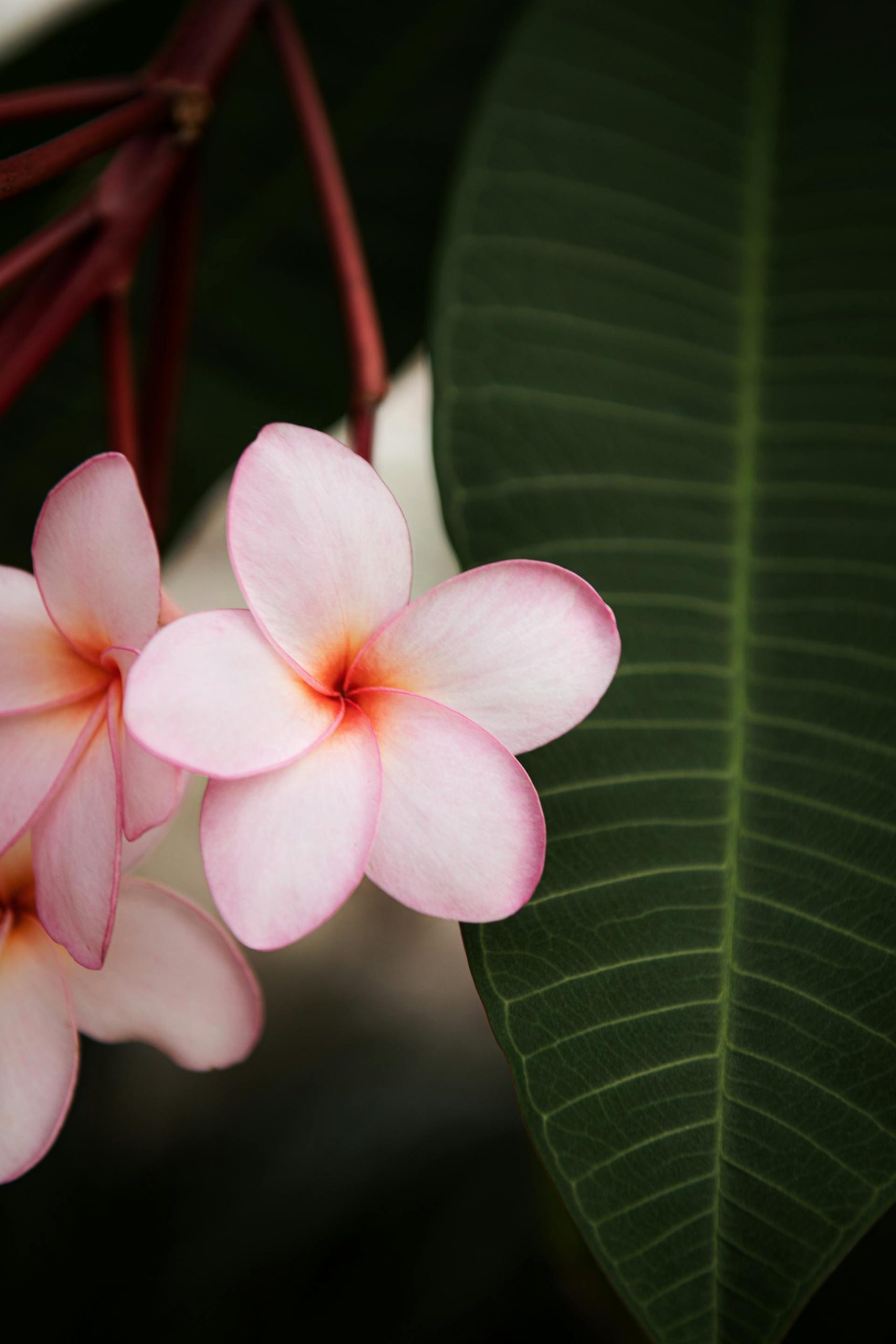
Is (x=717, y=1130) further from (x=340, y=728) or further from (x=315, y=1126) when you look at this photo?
(x=315, y=1126)

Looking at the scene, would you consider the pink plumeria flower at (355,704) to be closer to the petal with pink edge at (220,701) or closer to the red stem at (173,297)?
the petal with pink edge at (220,701)

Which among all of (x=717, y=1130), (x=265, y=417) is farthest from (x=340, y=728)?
(x=265, y=417)

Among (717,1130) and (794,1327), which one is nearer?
(717,1130)

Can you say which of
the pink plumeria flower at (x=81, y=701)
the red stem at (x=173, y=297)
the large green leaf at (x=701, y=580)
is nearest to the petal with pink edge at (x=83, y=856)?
the pink plumeria flower at (x=81, y=701)

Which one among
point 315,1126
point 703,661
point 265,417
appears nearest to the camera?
point 703,661

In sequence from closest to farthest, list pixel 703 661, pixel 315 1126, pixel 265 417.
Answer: pixel 703 661
pixel 265 417
pixel 315 1126

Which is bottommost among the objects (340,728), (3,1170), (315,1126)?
(315,1126)
